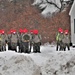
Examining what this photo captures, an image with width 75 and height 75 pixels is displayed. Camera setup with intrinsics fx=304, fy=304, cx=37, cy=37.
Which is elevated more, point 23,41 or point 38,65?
point 23,41

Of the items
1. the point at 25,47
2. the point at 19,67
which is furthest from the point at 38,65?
the point at 25,47

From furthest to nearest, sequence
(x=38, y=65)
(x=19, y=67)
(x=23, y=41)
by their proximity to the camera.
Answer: (x=23, y=41)
(x=38, y=65)
(x=19, y=67)

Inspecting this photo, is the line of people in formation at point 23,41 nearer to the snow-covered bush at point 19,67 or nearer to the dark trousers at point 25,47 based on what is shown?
the dark trousers at point 25,47

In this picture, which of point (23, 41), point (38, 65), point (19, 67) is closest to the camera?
point (19, 67)

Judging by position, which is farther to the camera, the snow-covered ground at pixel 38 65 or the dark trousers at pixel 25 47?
the dark trousers at pixel 25 47

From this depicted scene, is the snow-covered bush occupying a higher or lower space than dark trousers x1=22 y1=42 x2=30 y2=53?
lower

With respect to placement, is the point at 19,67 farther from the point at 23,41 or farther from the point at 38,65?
the point at 23,41

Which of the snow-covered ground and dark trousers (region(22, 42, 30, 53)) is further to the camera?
dark trousers (region(22, 42, 30, 53))

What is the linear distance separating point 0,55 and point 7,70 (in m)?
2.35

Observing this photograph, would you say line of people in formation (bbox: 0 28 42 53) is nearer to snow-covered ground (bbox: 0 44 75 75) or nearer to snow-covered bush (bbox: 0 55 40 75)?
snow-covered ground (bbox: 0 44 75 75)

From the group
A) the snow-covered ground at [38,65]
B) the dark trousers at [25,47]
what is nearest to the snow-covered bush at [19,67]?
the snow-covered ground at [38,65]

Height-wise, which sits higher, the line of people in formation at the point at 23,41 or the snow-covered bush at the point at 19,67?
the line of people in formation at the point at 23,41

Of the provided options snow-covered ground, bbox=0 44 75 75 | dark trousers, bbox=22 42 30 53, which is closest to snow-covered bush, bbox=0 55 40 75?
snow-covered ground, bbox=0 44 75 75

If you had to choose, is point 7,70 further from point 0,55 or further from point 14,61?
point 0,55
